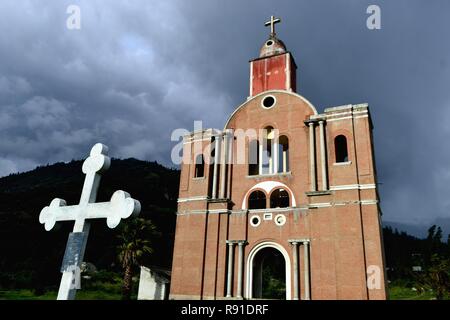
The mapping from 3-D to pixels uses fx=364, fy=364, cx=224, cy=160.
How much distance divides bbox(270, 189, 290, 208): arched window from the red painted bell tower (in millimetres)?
6751

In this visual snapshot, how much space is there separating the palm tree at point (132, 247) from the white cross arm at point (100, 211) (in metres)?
20.4

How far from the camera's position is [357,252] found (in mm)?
17312

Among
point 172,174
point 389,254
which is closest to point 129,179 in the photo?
point 172,174

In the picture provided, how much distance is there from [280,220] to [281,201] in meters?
3.68

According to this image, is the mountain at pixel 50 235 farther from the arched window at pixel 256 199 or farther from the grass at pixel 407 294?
the grass at pixel 407 294

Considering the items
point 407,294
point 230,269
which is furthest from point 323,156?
point 407,294

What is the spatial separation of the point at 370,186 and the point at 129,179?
71.4 metres

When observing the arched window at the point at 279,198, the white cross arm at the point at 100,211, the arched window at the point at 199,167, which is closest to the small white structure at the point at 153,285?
the arched window at the point at 199,167

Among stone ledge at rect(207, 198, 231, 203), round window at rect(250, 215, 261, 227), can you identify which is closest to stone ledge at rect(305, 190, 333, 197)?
round window at rect(250, 215, 261, 227)

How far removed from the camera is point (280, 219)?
19.9m

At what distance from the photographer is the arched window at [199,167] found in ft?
78.0

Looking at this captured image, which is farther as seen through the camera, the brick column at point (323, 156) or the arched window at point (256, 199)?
the arched window at point (256, 199)

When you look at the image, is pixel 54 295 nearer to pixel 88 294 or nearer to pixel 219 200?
pixel 88 294
